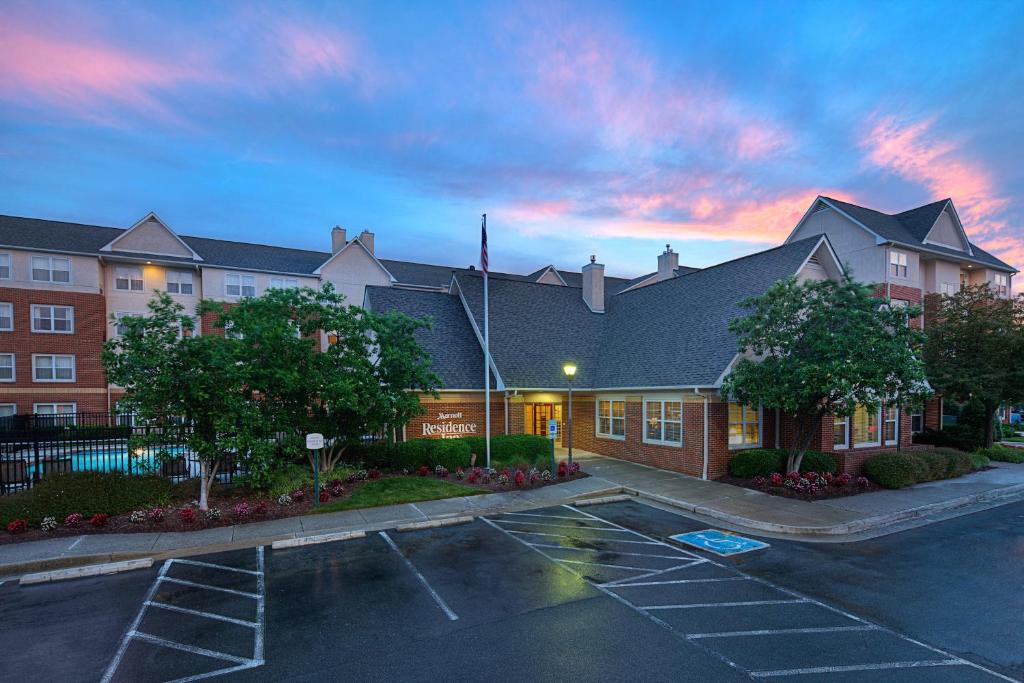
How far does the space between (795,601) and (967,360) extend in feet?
72.6

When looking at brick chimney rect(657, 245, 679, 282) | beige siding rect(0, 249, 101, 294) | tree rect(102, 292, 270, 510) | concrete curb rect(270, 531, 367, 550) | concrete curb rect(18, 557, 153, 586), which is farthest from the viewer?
brick chimney rect(657, 245, 679, 282)

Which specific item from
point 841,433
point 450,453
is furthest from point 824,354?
Result: point 450,453

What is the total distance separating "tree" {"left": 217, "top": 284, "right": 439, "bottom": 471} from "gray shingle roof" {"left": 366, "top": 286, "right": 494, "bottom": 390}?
3.25 metres

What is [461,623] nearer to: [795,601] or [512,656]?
[512,656]

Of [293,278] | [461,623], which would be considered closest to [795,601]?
[461,623]

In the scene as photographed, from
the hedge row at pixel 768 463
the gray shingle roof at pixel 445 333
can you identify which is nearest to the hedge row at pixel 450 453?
the gray shingle roof at pixel 445 333

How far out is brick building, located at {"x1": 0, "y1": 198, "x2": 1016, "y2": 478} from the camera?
18.4 meters

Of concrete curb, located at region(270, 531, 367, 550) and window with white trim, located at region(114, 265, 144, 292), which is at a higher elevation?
window with white trim, located at region(114, 265, 144, 292)

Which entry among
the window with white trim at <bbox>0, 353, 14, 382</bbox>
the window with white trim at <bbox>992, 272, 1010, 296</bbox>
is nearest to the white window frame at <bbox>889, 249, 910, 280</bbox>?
the window with white trim at <bbox>992, 272, 1010, 296</bbox>

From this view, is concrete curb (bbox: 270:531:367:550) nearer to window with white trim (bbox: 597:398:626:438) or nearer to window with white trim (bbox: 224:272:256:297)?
window with white trim (bbox: 597:398:626:438)

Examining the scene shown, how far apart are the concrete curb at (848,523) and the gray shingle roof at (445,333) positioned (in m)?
8.60

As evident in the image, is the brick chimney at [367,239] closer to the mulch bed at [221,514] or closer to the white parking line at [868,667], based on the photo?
the mulch bed at [221,514]

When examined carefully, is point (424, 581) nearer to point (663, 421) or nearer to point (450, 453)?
point (450, 453)

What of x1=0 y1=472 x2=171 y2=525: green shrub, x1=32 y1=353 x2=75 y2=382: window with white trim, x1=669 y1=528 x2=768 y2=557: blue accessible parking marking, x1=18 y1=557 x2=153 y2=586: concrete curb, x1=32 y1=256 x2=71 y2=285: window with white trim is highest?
x1=32 y1=256 x2=71 y2=285: window with white trim
